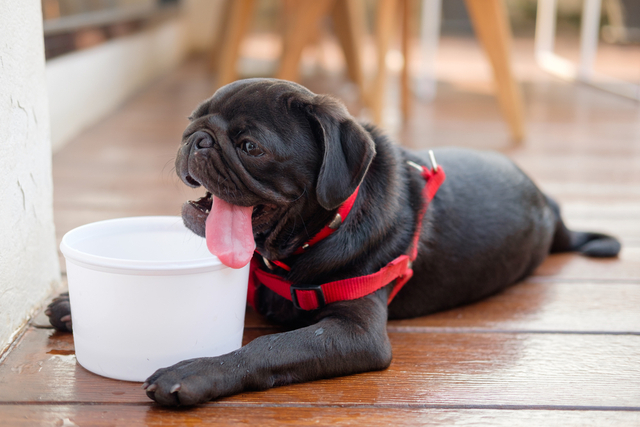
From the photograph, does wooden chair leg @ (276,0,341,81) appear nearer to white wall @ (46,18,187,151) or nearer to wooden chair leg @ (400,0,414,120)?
wooden chair leg @ (400,0,414,120)

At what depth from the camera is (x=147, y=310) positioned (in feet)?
4.24

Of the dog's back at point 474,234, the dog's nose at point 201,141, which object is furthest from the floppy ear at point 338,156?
the dog's back at point 474,234

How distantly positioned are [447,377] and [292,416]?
386 millimetres

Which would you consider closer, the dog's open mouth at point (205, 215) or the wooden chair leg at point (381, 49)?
the dog's open mouth at point (205, 215)

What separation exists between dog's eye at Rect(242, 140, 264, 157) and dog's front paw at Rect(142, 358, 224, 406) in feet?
1.47

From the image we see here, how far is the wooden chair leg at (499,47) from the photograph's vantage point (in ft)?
12.6

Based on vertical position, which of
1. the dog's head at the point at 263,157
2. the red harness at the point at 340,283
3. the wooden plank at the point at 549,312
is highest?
the dog's head at the point at 263,157

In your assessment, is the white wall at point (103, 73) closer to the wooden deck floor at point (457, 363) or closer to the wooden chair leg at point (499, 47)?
the wooden deck floor at point (457, 363)

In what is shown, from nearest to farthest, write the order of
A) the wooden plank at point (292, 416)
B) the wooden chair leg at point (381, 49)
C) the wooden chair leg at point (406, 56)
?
the wooden plank at point (292, 416) < the wooden chair leg at point (381, 49) < the wooden chair leg at point (406, 56)

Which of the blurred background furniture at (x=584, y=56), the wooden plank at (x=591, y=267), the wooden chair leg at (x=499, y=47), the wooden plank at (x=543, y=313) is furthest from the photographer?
the blurred background furniture at (x=584, y=56)

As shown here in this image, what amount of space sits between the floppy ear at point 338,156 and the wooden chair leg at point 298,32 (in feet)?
8.68

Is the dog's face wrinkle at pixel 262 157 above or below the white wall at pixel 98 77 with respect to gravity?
above

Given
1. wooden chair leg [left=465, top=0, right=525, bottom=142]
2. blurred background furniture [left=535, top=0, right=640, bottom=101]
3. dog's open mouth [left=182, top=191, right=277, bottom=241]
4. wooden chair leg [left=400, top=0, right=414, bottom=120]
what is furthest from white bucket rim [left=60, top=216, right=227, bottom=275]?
blurred background furniture [left=535, top=0, right=640, bottom=101]

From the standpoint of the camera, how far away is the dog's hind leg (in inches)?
Result: 89.9
